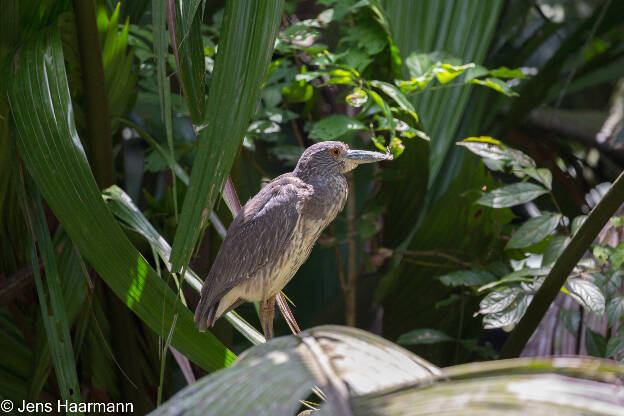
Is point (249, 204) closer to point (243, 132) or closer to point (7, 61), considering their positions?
point (243, 132)

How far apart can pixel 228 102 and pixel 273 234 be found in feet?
1.51

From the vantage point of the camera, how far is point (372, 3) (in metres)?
1.76

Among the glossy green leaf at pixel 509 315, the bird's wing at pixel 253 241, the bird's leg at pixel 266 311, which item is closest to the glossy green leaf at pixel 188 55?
the bird's wing at pixel 253 241

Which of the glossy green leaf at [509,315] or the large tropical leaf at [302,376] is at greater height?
the large tropical leaf at [302,376]

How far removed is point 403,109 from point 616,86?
2443mm

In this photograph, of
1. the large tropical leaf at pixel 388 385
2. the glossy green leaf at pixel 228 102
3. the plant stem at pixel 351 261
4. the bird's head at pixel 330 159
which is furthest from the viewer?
the plant stem at pixel 351 261

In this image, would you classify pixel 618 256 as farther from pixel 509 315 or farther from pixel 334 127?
pixel 334 127

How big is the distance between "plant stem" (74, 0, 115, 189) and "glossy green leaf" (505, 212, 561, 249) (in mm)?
1030

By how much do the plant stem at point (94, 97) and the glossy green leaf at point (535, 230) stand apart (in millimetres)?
1030

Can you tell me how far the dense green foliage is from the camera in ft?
3.80

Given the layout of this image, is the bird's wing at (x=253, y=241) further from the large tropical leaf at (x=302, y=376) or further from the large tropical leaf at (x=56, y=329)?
the large tropical leaf at (x=302, y=376)

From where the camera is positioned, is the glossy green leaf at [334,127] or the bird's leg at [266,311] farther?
the glossy green leaf at [334,127]

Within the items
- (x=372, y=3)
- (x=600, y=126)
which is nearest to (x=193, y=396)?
(x=372, y=3)

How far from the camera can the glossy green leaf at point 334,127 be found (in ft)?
5.57
